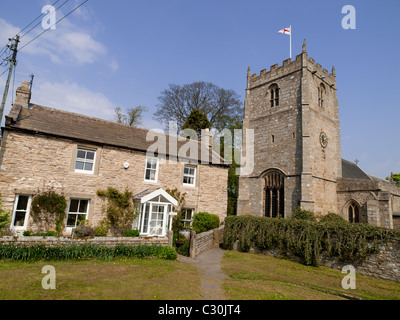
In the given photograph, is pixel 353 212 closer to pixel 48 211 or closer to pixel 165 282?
pixel 165 282

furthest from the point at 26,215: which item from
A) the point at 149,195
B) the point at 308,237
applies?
the point at 308,237

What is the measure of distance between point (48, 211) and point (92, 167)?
118 inches

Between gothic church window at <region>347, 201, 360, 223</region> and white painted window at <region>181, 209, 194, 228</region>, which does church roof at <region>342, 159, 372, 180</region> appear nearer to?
gothic church window at <region>347, 201, 360, 223</region>

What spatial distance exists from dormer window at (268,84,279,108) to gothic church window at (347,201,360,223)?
37.6 feet

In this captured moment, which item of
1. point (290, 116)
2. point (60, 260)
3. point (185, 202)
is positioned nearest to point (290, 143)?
point (290, 116)

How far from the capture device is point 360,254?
33.4ft

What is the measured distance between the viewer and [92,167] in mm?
13414

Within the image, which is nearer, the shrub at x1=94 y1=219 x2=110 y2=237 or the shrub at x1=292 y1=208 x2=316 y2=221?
the shrub at x1=94 y1=219 x2=110 y2=237

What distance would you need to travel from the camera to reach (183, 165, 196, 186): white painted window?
1639 cm

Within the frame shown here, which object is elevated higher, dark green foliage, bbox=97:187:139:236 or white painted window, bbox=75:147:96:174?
white painted window, bbox=75:147:96:174

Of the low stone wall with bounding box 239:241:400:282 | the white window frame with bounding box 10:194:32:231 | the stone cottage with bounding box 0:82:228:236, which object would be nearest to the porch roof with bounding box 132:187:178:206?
the stone cottage with bounding box 0:82:228:236

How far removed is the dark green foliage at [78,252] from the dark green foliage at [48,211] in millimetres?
3258

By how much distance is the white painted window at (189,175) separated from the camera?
53.8 feet

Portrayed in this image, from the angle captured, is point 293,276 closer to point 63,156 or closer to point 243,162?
point 63,156
